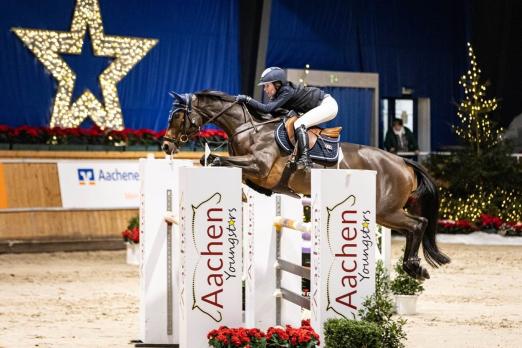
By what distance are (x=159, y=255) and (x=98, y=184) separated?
7.16 m

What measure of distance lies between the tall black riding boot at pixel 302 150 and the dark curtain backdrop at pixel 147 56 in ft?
26.1

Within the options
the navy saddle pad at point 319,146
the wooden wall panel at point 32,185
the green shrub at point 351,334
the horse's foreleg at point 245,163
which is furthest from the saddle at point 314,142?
the wooden wall panel at point 32,185

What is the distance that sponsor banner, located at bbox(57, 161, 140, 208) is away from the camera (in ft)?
43.3

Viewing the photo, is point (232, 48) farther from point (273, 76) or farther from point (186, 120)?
point (273, 76)

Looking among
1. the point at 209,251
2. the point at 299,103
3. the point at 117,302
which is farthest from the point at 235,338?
the point at 117,302

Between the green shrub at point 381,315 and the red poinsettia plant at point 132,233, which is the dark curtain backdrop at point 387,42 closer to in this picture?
the red poinsettia plant at point 132,233

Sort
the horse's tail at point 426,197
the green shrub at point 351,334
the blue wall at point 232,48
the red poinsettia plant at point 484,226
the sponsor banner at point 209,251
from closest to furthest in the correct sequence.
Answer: the green shrub at point 351,334, the sponsor banner at point 209,251, the horse's tail at point 426,197, the red poinsettia plant at point 484,226, the blue wall at point 232,48

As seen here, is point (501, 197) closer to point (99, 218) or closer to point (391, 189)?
point (99, 218)

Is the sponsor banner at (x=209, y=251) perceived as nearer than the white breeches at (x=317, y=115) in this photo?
Yes

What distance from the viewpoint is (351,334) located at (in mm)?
4809

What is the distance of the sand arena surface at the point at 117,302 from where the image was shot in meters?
6.62

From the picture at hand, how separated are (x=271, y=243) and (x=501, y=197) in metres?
10.1

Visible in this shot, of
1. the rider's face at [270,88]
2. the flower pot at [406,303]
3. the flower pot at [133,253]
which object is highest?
the rider's face at [270,88]

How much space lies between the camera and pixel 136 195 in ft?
45.0
